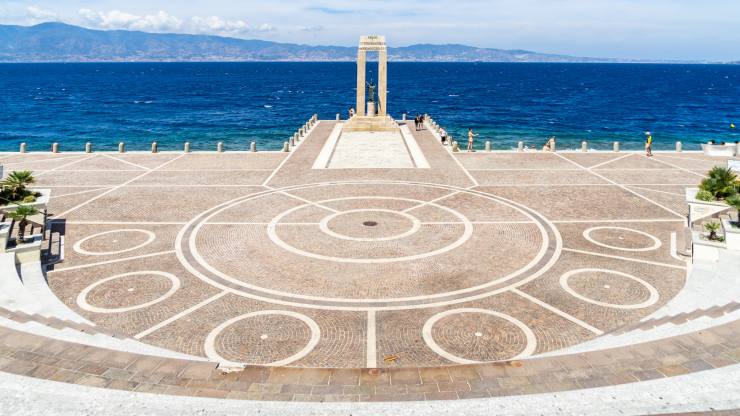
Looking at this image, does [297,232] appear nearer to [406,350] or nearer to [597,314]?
[406,350]

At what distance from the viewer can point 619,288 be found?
1919 centimetres

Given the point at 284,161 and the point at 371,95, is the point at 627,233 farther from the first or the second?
the point at 371,95

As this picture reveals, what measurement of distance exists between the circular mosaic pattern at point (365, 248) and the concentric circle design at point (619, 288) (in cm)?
122

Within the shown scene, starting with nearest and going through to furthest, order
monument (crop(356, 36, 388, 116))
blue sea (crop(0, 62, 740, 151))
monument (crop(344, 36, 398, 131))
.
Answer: monument (crop(356, 36, 388, 116)) → monument (crop(344, 36, 398, 131)) → blue sea (crop(0, 62, 740, 151))

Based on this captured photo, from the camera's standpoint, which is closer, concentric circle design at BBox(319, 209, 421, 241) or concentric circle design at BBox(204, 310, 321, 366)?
concentric circle design at BBox(204, 310, 321, 366)

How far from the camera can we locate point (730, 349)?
1233 centimetres

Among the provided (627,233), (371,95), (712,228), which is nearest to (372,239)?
(627,233)

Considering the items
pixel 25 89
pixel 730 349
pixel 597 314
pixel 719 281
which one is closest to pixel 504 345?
pixel 597 314

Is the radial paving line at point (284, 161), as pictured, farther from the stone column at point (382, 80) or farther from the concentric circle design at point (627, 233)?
the concentric circle design at point (627, 233)

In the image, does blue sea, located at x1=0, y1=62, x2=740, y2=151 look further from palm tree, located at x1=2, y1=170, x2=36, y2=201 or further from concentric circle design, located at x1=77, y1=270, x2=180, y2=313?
concentric circle design, located at x1=77, y1=270, x2=180, y2=313

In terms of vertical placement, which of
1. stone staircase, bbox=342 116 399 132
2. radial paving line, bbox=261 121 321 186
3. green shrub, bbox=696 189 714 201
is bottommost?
radial paving line, bbox=261 121 321 186

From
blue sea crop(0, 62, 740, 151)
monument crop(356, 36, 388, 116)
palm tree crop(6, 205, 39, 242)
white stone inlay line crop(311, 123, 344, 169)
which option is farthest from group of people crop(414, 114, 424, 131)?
palm tree crop(6, 205, 39, 242)

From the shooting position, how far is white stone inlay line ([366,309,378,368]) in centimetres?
1436

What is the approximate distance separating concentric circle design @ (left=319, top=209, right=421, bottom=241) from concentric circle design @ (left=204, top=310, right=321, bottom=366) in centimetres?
759
